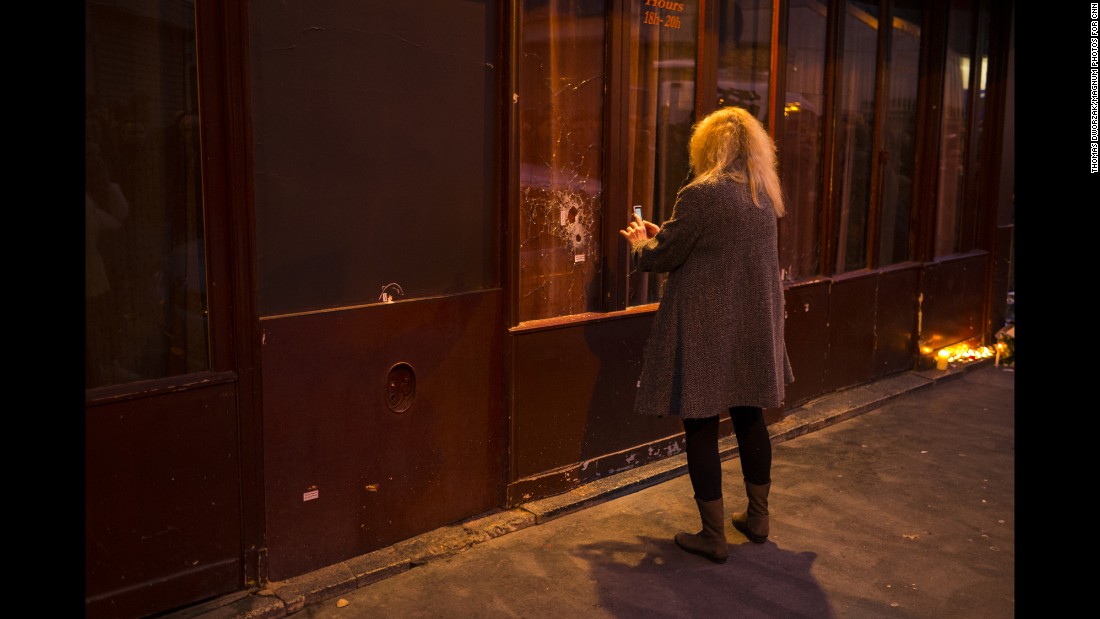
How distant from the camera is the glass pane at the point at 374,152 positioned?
380cm

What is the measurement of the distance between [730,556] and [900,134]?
5.04 meters

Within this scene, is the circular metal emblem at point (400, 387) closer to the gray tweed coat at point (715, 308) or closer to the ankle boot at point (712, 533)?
the gray tweed coat at point (715, 308)

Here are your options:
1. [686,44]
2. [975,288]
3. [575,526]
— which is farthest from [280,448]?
[975,288]

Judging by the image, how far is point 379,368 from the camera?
167 inches

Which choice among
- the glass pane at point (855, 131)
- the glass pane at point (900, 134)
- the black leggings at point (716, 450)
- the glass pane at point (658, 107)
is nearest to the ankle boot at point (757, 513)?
the black leggings at point (716, 450)

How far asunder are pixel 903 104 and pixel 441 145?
5.23 metres

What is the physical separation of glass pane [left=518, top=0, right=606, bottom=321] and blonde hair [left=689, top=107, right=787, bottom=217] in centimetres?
96

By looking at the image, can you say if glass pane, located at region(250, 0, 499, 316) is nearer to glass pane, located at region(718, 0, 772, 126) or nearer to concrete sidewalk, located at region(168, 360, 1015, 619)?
→ concrete sidewalk, located at region(168, 360, 1015, 619)

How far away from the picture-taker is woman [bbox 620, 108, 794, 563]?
13.9 ft

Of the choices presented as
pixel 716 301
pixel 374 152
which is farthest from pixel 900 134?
pixel 374 152

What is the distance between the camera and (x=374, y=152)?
4.10 metres

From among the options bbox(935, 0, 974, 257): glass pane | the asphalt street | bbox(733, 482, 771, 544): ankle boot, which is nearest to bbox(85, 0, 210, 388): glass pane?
the asphalt street

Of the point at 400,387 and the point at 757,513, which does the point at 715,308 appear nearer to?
the point at 757,513

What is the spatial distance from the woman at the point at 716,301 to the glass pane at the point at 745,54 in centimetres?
185
